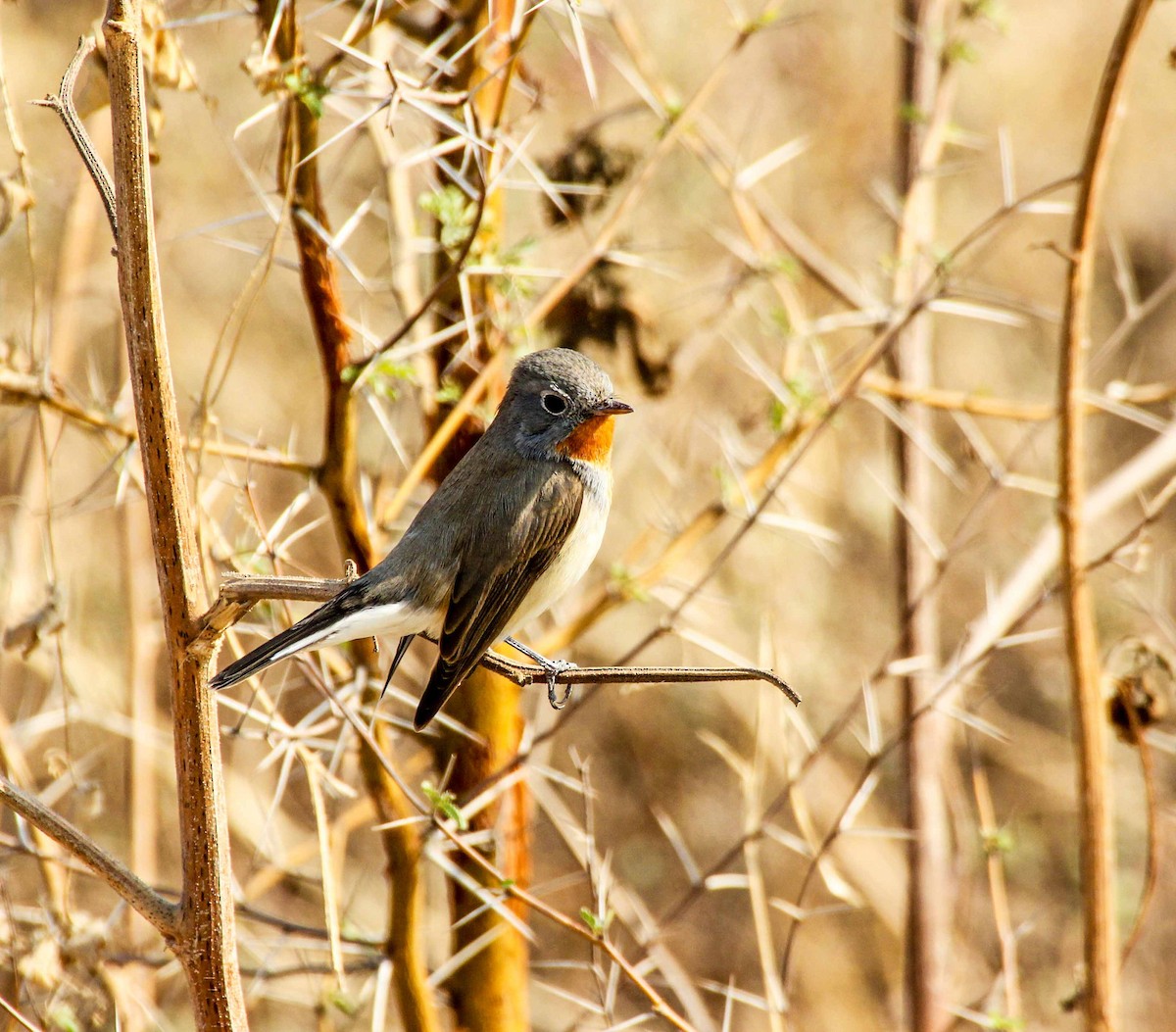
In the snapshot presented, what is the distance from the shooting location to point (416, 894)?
320 cm

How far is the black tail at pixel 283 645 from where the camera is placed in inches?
82.7

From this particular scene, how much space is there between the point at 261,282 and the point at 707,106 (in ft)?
20.9

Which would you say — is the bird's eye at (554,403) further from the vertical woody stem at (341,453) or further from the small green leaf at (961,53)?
the small green leaf at (961,53)

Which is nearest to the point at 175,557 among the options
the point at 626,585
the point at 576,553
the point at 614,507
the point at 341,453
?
the point at 341,453

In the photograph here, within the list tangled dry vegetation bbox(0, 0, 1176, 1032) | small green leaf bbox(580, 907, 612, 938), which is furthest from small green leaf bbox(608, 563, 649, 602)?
small green leaf bbox(580, 907, 612, 938)

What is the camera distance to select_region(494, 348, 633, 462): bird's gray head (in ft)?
10.6

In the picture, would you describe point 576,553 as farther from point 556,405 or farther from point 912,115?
point 912,115

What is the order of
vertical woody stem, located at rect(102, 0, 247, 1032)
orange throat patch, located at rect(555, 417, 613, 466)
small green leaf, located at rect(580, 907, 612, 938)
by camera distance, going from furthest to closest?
orange throat patch, located at rect(555, 417, 613, 466) < small green leaf, located at rect(580, 907, 612, 938) < vertical woody stem, located at rect(102, 0, 247, 1032)

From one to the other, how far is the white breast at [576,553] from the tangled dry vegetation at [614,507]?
0.31 meters

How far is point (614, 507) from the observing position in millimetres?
7840

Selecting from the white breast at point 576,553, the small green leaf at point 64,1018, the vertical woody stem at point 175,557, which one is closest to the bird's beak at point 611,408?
the white breast at point 576,553

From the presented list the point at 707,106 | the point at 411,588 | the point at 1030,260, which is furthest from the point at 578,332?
the point at 1030,260

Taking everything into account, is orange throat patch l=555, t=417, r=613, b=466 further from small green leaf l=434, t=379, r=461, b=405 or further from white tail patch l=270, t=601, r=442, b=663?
white tail patch l=270, t=601, r=442, b=663

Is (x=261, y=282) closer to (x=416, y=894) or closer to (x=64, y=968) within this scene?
(x=416, y=894)
